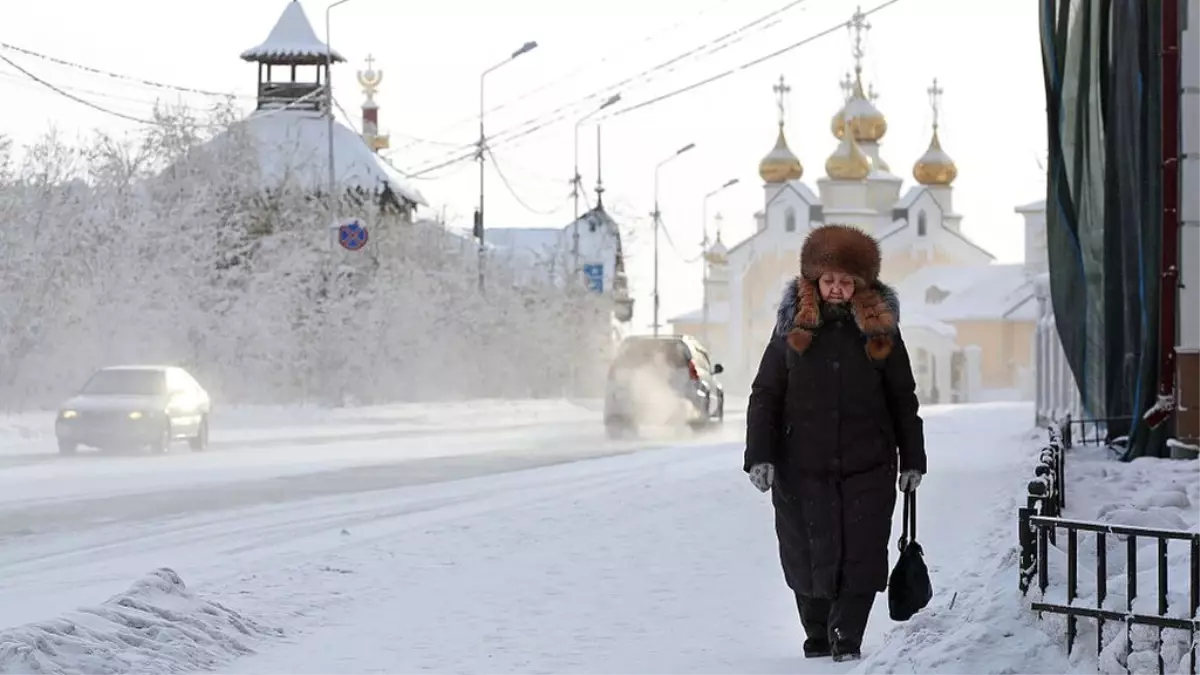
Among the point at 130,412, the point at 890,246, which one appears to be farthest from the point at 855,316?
the point at 890,246

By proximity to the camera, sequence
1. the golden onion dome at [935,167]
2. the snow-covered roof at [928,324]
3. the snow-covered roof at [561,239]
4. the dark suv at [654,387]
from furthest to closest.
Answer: the golden onion dome at [935,167] < the snow-covered roof at [928,324] < the snow-covered roof at [561,239] < the dark suv at [654,387]

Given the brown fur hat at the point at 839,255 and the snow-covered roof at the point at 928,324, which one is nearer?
the brown fur hat at the point at 839,255

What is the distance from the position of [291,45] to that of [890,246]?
48.1 m

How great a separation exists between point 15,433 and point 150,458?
24.5 ft

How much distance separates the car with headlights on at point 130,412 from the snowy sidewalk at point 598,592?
12.0m

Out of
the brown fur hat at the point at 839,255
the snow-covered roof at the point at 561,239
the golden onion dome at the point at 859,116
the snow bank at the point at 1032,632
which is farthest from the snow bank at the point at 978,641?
the golden onion dome at the point at 859,116

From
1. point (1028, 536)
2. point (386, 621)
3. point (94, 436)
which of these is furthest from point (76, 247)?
point (1028, 536)

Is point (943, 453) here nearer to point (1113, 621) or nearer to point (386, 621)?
point (386, 621)

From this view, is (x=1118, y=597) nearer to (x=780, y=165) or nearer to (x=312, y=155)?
(x=312, y=155)

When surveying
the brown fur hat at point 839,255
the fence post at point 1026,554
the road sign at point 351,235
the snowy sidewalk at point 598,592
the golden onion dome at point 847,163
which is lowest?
the snowy sidewalk at point 598,592

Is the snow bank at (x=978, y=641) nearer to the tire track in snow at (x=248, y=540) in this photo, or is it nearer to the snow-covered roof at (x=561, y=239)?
the tire track in snow at (x=248, y=540)

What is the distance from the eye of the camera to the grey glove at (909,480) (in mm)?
9109

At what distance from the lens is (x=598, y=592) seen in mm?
12172

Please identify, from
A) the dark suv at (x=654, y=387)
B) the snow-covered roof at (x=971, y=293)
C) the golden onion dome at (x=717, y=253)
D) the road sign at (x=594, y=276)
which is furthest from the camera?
the golden onion dome at (x=717, y=253)
